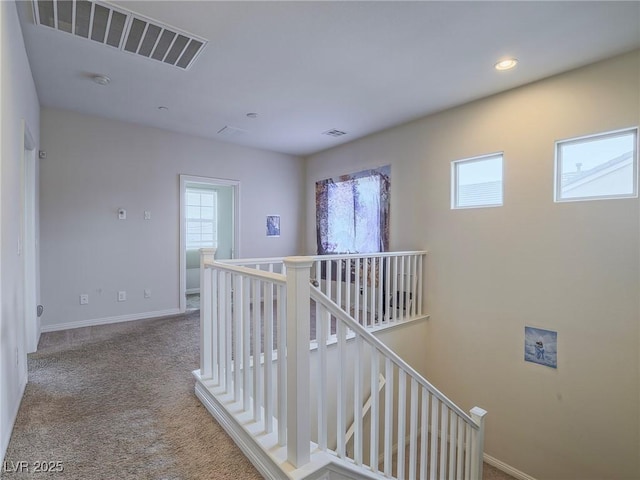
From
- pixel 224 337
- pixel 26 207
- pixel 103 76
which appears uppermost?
pixel 103 76

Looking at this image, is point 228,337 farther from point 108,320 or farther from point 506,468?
point 506,468

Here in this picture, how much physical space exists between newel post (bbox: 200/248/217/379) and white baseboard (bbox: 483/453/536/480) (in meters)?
Result: 3.27

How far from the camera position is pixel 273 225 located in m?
5.42

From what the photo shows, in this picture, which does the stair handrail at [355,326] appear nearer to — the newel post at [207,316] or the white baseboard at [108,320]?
the newel post at [207,316]

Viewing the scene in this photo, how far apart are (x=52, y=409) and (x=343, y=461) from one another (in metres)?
1.88

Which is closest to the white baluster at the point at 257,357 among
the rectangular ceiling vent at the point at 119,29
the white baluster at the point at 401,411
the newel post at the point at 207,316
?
the newel post at the point at 207,316

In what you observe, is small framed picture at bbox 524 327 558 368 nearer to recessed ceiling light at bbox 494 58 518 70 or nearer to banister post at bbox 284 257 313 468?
recessed ceiling light at bbox 494 58 518 70

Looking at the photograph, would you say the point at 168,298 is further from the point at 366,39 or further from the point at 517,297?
the point at 517,297

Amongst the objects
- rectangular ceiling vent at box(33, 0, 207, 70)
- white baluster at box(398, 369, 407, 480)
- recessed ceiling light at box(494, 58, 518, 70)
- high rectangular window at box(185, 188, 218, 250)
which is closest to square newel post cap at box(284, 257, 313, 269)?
white baluster at box(398, 369, 407, 480)

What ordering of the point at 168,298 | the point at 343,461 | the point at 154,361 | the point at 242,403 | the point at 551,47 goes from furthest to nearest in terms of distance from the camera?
the point at 168,298, the point at 154,361, the point at 551,47, the point at 242,403, the point at 343,461

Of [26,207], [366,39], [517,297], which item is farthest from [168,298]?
[517,297]

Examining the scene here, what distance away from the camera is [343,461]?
154 cm

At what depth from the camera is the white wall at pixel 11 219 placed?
1628 mm

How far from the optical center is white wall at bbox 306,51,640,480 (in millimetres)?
2611
